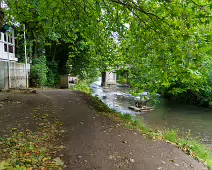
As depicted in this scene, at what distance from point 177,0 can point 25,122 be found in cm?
456

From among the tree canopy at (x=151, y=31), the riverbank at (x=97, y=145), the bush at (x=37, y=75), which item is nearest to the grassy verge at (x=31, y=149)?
the riverbank at (x=97, y=145)

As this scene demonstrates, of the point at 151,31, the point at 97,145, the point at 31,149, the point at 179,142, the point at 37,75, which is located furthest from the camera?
the point at 37,75

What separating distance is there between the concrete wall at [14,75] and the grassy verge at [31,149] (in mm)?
6267

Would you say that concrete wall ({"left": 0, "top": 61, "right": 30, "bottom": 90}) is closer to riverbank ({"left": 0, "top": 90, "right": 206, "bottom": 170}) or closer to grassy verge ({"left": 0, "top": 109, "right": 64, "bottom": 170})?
riverbank ({"left": 0, "top": 90, "right": 206, "bottom": 170})

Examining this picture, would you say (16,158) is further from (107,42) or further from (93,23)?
(107,42)

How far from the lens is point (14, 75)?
1103 cm

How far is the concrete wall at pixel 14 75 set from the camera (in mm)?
9698

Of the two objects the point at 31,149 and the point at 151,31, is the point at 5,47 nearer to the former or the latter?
the point at 151,31

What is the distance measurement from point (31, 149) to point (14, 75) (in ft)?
28.7

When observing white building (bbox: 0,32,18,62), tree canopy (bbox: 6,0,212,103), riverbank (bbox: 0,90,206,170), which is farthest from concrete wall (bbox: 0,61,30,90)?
riverbank (bbox: 0,90,206,170)

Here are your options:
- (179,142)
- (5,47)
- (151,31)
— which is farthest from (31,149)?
(5,47)

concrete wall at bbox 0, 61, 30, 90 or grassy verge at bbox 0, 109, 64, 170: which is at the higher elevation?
concrete wall at bbox 0, 61, 30, 90

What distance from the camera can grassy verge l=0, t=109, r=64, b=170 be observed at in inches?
114

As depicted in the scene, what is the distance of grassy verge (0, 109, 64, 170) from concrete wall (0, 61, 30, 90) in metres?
6.27
